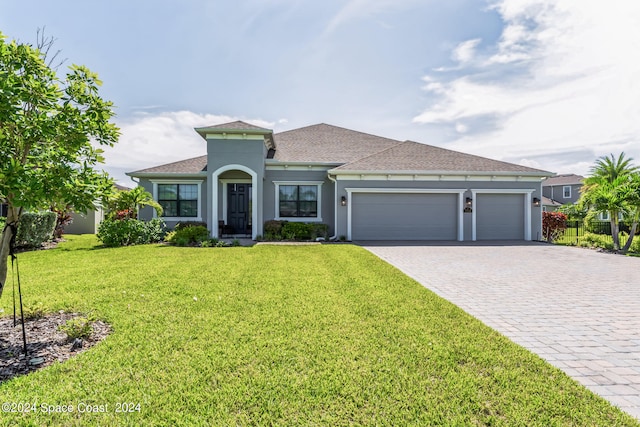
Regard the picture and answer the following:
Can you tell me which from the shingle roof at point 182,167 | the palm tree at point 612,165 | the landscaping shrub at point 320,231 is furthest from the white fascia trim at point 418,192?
the palm tree at point 612,165

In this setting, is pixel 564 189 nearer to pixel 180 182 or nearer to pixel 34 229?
pixel 180 182

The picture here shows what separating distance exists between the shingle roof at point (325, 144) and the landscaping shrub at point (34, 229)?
996 cm

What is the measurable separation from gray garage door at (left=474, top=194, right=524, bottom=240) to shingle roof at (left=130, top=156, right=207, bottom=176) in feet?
45.6

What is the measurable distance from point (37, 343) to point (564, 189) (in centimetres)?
4906

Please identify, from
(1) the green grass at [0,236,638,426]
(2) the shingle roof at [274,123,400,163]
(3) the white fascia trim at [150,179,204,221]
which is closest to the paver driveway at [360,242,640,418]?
(1) the green grass at [0,236,638,426]

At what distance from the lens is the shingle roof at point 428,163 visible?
48.6ft

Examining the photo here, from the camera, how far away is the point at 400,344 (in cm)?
361

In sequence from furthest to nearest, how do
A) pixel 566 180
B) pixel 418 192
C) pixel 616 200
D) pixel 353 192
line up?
pixel 566 180
pixel 418 192
pixel 353 192
pixel 616 200

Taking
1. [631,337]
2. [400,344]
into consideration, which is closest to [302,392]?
[400,344]

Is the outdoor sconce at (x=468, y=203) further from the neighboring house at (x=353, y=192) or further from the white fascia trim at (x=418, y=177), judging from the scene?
the white fascia trim at (x=418, y=177)

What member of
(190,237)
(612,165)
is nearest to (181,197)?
(190,237)

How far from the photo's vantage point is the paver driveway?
3.24 m

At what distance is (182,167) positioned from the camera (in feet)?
52.5

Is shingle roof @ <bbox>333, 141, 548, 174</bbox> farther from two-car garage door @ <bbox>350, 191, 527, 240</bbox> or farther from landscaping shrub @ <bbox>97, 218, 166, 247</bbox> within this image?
landscaping shrub @ <bbox>97, 218, 166, 247</bbox>
